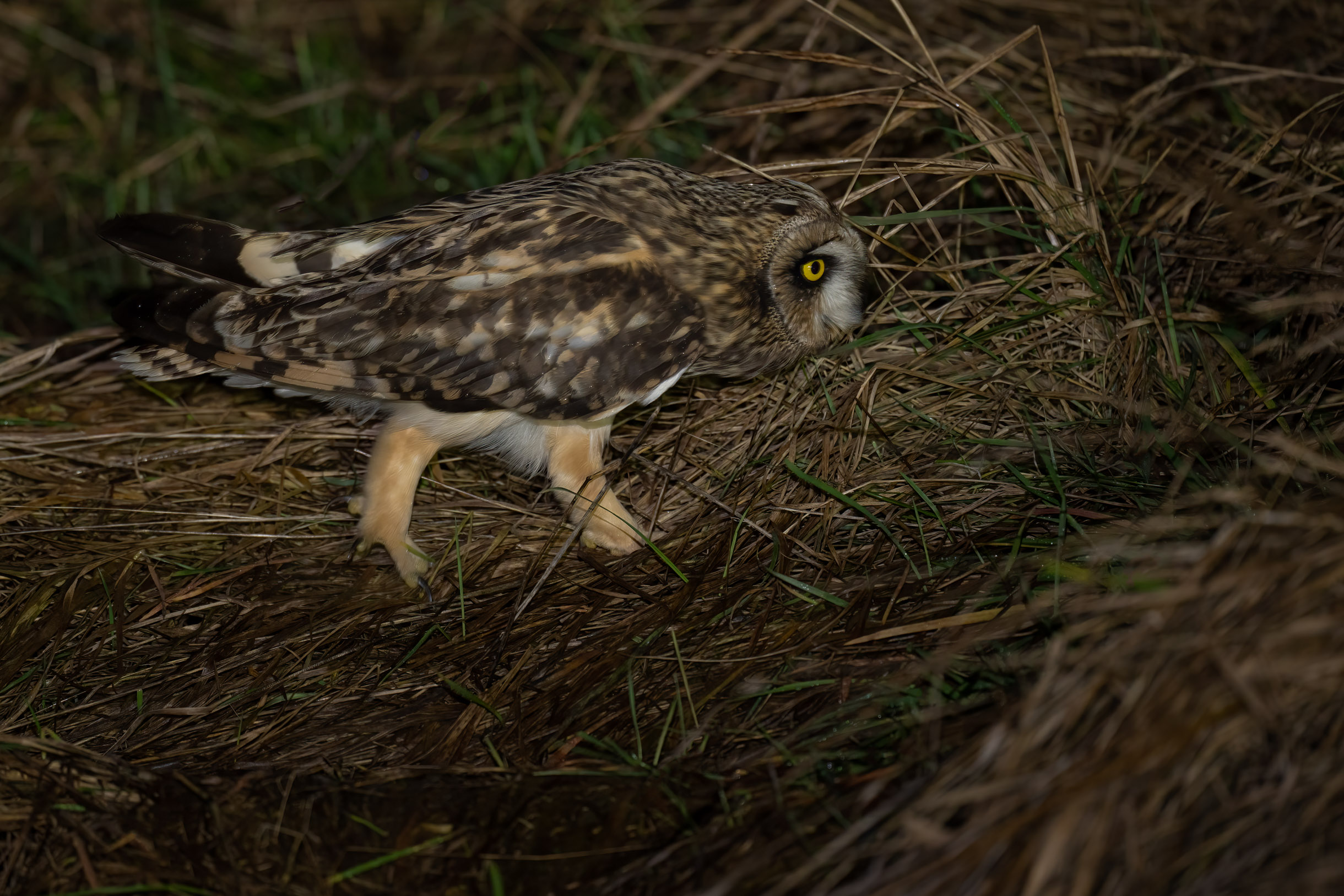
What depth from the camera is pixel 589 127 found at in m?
4.50

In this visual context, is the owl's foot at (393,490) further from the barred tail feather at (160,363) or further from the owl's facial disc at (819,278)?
the owl's facial disc at (819,278)

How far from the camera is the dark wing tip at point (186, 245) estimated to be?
304 centimetres

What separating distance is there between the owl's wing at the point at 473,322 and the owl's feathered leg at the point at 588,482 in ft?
0.59

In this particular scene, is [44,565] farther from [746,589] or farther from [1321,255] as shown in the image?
[1321,255]

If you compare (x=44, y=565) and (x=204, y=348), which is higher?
(x=204, y=348)

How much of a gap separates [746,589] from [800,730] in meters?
0.54

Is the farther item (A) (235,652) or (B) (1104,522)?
(A) (235,652)

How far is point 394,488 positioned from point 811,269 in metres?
1.39

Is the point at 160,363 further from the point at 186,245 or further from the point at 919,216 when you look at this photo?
the point at 919,216

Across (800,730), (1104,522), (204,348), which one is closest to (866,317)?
(1104,522)

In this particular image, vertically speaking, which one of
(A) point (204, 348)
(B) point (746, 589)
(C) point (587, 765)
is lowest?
(C) point (587, 765)

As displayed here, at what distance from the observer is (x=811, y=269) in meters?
3.04

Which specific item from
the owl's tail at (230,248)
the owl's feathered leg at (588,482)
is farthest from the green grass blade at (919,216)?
the owl's tail at (230,248)

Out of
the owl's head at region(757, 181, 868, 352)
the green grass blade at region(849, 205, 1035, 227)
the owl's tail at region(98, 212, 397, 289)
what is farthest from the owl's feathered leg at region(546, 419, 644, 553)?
the green grass blade at region(849, 205, 1035, 227)
